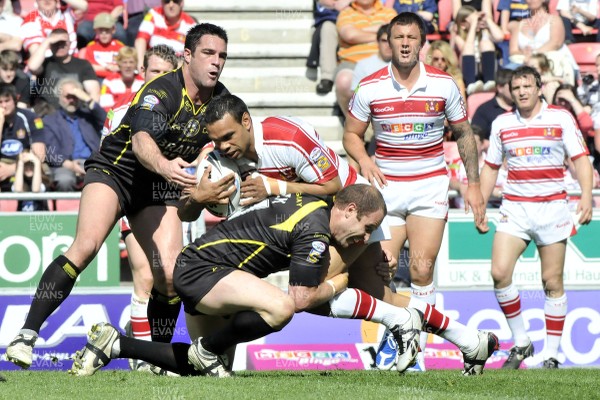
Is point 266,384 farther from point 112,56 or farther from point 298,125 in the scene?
point 112,56

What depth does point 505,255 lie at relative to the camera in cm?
1040

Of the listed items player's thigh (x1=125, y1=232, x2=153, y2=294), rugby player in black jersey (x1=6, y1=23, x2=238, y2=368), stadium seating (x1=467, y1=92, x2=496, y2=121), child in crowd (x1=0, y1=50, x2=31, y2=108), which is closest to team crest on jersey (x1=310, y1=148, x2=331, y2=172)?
rugby player in black jersey (x1=6, y1=23, x2=238, y2=368)

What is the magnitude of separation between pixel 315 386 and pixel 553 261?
162 inches

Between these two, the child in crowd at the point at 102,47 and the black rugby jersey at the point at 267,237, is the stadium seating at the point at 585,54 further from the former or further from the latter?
the black rugby jersey at the point at 267,237

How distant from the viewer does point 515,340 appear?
10.5m

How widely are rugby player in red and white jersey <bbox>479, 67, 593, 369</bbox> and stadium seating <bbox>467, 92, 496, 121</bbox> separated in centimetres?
363

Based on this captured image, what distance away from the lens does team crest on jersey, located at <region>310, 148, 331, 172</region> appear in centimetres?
776

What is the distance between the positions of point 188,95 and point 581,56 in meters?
8.89

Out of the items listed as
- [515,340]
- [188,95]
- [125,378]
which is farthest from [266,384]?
[515,340]

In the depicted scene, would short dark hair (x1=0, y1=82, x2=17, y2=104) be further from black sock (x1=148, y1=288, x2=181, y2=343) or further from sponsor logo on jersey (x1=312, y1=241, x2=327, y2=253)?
sponsor logo on jersey (x1=312, y1=241, x2=327, y2=253)

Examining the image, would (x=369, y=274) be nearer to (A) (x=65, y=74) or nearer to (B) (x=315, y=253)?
(B) (x=315, y=253)

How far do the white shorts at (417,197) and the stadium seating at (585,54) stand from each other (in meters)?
7.16

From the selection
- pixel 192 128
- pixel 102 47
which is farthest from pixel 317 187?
pixel 102 47

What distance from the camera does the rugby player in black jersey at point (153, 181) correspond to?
25.6 feet
